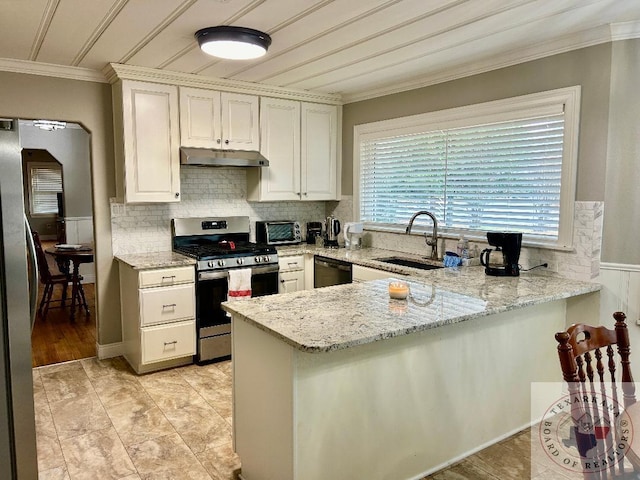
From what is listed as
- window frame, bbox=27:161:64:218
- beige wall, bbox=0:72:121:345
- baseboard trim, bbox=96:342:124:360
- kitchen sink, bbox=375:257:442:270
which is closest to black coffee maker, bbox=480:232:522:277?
kitchen sink, bbox=375:257:442:270

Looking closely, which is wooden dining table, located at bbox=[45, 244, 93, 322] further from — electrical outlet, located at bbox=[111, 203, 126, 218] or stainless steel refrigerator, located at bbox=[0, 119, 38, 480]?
stainless steel refrigerator, located at bbox=[0, 119, 38, 480]

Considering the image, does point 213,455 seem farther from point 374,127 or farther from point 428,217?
point 374,127

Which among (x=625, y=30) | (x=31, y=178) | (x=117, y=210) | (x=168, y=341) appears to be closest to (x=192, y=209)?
(x=117, y=210)

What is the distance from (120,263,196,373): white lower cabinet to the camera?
3.59 m

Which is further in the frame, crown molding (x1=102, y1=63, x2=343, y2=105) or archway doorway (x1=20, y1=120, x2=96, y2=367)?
archway doorway (x1=20, y1=120, x2=96, y2=367)

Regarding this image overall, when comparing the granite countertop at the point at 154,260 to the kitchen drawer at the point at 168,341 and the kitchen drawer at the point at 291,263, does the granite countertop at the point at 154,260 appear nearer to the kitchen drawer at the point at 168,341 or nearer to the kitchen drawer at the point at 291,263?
the kitchen drawer at the point at 168,341

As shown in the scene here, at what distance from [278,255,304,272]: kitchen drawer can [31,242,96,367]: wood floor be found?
1.82 metres

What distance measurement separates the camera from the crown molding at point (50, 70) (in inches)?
135

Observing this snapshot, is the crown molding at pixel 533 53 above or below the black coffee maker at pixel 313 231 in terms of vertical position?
above

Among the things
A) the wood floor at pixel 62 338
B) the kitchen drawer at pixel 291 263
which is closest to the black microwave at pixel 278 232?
the kitchen drawer at pixel 291 263

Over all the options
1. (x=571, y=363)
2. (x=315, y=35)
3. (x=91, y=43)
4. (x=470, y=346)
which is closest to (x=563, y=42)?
(x=315, y=35)

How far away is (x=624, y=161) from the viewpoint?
2.78 m

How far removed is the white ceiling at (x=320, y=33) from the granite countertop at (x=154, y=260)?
57.8 inches

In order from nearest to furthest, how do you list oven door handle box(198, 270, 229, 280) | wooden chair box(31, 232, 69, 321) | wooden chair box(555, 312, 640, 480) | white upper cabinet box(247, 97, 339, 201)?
1. wooden chair box(555, 312, 640, 480)
2. oven door handle box(198, 270, 229, 280)
3. white upper cabinet box(247, 97, 339, 201)
4. wooden chair box(31, 232, 69, 321)
